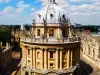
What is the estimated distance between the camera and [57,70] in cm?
4053

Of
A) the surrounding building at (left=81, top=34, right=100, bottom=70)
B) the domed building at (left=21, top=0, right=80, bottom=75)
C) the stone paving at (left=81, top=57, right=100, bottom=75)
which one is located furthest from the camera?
the surrounding building at (left=81, top=34, right=100, bottom=70)

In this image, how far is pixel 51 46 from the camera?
4012cm

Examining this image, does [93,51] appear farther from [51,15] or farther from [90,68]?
[51,15]

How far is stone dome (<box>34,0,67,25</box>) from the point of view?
43.4 meters

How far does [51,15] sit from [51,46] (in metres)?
7.93

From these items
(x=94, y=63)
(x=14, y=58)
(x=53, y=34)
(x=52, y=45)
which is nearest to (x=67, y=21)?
(x=53, y=34)

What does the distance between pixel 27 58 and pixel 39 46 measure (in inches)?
205

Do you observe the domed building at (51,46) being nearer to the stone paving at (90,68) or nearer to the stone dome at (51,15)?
the stone dome at (51,15)

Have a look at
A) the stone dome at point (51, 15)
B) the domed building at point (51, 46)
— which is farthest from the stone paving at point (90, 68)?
the stone dome at point (51, 15)

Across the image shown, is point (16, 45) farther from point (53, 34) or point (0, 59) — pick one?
point (53, 34)

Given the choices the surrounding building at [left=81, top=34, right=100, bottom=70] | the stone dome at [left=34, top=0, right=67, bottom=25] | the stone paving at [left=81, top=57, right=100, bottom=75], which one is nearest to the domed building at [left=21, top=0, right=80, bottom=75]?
the stone dome at [left=34, top=0, right=67, bottom=25]

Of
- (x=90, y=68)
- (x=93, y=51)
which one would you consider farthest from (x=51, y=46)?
(x=93, y=51)

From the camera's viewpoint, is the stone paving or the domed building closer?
the domed building

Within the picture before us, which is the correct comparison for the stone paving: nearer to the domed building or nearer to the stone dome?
the domed building
